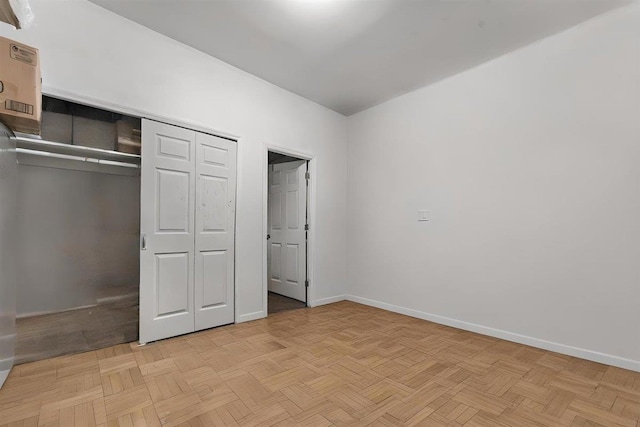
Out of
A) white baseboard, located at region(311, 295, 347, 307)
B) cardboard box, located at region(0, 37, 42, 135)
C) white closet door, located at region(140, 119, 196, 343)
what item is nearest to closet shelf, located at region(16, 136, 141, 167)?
white closet door, located at region(140, 119, 196, 343)

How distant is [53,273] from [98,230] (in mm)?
592

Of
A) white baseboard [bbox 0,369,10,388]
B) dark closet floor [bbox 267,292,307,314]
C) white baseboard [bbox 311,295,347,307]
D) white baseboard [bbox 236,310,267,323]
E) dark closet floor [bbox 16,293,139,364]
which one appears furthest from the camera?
white baseboard [bbox 311,295,347,307]

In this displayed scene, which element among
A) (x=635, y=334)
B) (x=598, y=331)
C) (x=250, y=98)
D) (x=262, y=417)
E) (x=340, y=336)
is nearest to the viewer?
(x=262, y=417)

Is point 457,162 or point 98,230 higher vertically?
point 457,162

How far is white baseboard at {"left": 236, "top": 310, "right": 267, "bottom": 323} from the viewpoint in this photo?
11.4ft

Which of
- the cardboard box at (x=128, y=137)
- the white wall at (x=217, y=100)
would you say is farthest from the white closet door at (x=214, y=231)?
the cardboard box at (x=128, y=137)

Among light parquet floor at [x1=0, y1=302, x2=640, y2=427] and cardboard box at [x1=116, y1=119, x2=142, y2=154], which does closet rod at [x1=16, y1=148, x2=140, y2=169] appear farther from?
light parquet floor at [x1=0, y1=302, x2=640, y2=427]

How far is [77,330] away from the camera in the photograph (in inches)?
117

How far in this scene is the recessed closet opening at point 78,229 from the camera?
3012 millimetres

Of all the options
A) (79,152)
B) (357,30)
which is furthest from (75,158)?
(357,30)

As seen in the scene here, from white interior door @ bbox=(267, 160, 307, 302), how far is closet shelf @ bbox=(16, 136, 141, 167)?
6.66 feet

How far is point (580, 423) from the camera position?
68.0 inches

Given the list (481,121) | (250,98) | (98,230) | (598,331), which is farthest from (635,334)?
(98,230)

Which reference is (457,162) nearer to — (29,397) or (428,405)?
(428,405)
